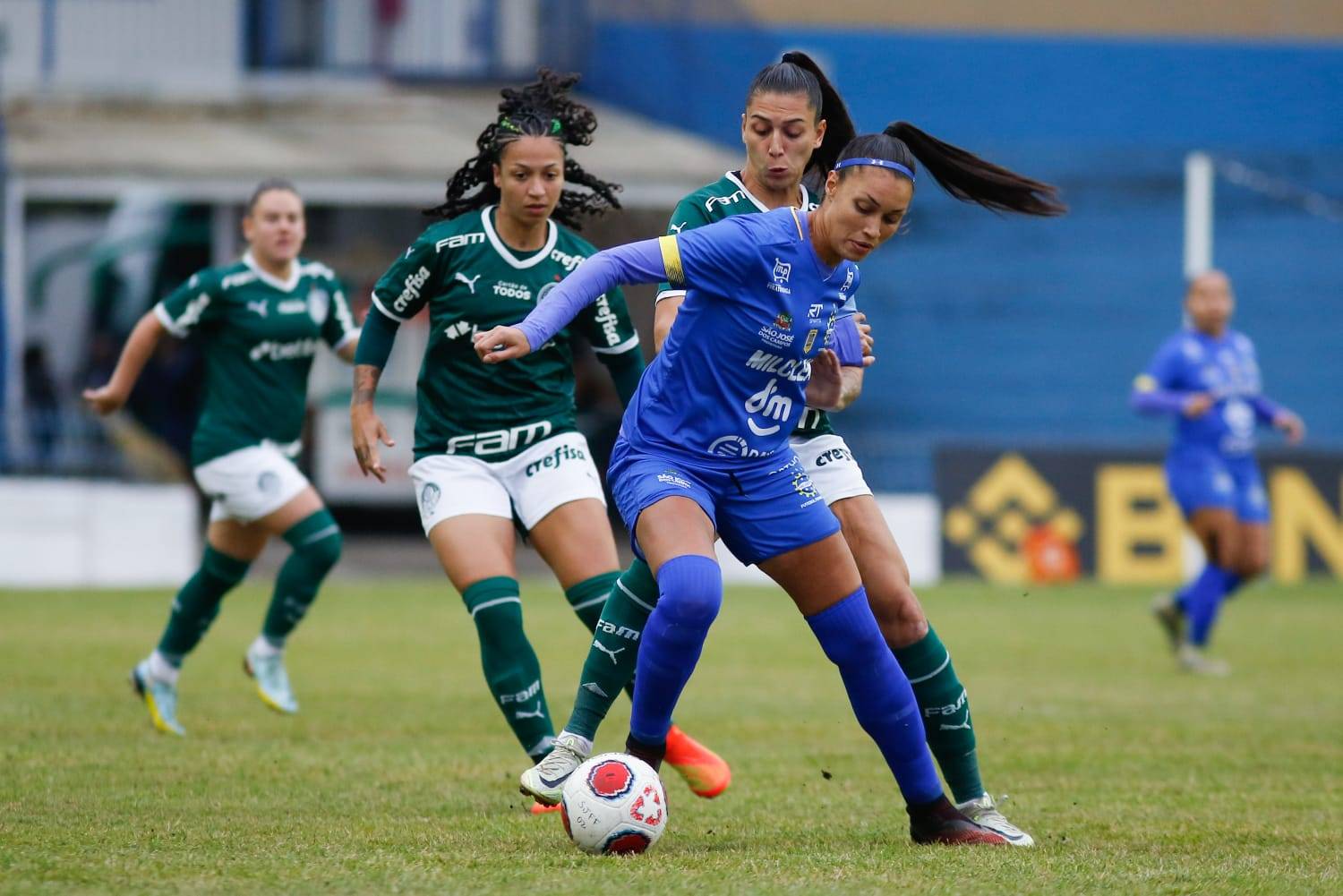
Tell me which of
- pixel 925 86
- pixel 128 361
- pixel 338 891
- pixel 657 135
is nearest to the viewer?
pixel 338 891

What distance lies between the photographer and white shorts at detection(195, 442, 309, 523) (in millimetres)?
8672

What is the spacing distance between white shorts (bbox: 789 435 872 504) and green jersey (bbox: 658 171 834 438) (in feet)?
0.11

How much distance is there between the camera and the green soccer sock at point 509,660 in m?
6.31

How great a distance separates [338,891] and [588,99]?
18.3 m

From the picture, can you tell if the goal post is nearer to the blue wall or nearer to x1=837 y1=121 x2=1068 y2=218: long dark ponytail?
the blue wall

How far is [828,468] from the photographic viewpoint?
19.8ft

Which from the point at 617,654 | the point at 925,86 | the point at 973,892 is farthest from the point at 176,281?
the point at 973,892

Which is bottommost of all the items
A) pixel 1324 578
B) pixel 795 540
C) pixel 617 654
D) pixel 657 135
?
pixel 1324 578

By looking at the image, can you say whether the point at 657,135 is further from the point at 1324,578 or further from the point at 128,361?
the point at 128,361

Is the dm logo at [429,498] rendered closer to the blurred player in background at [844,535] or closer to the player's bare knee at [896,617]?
the blurred player in background at [844,535]

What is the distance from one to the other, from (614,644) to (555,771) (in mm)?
418

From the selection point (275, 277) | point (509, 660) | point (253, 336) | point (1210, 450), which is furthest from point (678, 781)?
point (1210, 450)

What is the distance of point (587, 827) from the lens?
532 cm

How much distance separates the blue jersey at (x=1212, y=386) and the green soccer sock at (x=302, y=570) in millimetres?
5649
